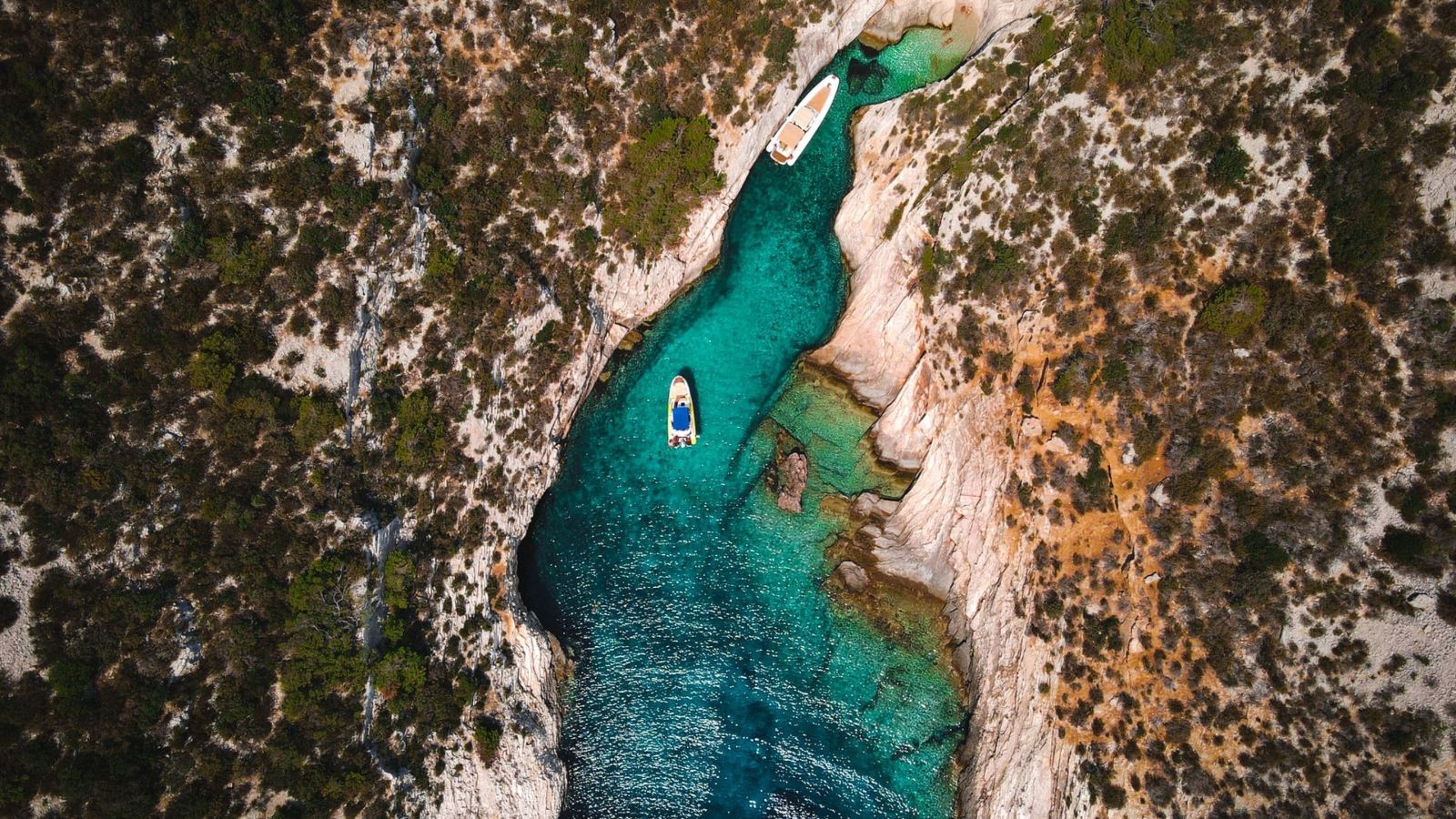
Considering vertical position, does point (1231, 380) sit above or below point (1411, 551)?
above

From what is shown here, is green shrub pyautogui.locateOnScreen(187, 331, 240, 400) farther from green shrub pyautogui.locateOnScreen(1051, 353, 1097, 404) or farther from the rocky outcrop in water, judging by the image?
green shrub pyautogui.locateOnScreen(1051, 353, 1097, 404)

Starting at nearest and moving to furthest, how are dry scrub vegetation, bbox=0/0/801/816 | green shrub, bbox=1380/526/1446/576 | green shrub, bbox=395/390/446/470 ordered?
green shrub, bbox=1380/526/1446/576 < dry scrub vegetation, bbox=0/0/801/816 < green shrub, bbox=395/390/446/470

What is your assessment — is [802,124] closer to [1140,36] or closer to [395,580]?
[1140,36]

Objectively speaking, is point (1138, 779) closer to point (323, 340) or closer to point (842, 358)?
point (842, 358)

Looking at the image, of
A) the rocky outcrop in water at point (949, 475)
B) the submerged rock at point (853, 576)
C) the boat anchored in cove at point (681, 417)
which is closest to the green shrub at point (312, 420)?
the boat anchored in cove at point (681, 417)

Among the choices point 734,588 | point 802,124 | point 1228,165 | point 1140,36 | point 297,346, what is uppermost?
point 802,124

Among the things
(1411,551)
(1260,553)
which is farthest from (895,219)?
(1411,551)

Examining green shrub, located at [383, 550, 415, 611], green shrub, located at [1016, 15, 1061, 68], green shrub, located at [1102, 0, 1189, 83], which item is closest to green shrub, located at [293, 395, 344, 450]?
green shrub, located at [383, 550, 415, 611]
